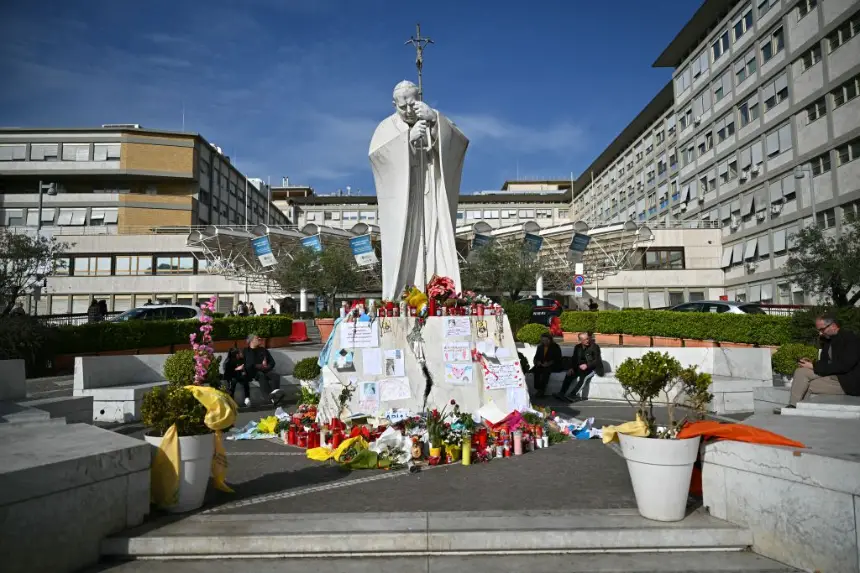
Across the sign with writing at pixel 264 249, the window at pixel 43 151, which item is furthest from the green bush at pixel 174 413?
the window at pixel 43 151

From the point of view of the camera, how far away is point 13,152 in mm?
52500

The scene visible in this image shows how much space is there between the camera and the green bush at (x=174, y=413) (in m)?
4.61

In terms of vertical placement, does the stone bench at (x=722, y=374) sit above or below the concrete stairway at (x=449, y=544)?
above

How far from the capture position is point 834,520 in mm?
3443

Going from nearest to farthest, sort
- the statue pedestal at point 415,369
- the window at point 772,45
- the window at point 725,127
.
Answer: the statue pedestal at point 415,369
the window at point 772,45
the window at point 725,127

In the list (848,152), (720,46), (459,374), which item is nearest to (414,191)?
(459,374)

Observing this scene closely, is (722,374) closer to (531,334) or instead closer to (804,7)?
(531,334)

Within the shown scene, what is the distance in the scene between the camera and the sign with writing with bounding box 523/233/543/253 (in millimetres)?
39625

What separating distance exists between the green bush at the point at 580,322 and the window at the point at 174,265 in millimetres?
33424

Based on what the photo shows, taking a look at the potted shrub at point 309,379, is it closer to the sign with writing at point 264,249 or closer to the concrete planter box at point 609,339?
the concrete planter box at point 609,339

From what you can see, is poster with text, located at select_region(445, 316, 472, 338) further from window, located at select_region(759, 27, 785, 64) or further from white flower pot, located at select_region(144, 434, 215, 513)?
window, located at select_region(759, 27, 785, 64)

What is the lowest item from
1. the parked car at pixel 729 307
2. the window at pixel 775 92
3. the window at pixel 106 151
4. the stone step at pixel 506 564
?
the stone step at pixel 506 564

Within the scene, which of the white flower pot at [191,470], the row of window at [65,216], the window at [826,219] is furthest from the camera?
the row of window at [65,216]

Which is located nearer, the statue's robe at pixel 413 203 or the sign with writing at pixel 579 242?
the statue's robe at pixel 413 203
